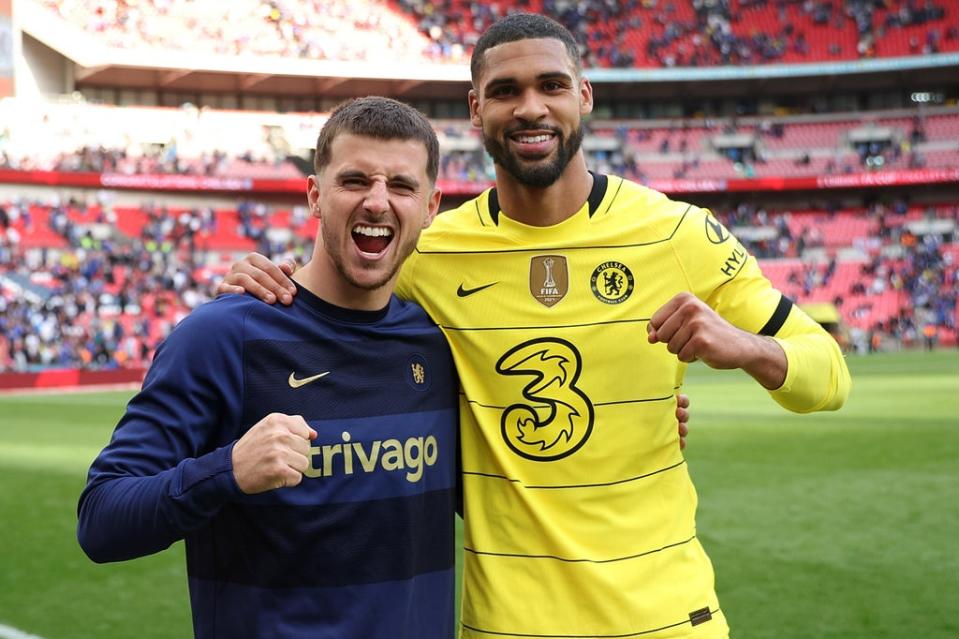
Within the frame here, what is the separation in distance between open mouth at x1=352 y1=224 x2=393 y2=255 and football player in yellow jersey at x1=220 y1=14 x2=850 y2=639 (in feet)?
1.17

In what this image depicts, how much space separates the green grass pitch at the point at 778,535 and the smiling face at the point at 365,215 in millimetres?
4090

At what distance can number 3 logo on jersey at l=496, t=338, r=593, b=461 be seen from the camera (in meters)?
2.84

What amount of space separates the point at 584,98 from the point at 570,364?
2.73 feet

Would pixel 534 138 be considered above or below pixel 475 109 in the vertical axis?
below

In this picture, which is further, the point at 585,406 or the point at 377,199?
the point at 585,406

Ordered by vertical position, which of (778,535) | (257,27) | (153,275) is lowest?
(778,535)

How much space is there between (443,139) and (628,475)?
46.0 metres

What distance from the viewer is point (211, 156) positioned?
145 feet

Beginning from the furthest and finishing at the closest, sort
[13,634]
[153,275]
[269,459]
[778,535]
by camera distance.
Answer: [153,275] → [778,535] → [13,634] → [269,459]

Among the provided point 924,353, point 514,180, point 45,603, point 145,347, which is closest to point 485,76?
point 514,180

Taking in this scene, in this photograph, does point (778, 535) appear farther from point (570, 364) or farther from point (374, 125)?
point (374, 125)

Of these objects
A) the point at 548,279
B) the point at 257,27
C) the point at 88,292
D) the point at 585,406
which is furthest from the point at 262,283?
the point at 257,27

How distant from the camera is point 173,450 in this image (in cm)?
225

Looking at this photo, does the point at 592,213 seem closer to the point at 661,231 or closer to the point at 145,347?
the point at 661,231
